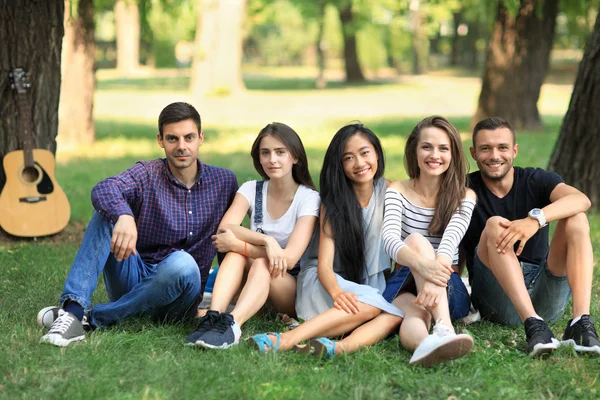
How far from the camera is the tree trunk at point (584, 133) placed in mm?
7266

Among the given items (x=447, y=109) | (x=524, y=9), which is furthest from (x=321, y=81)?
(x=524, y=9)

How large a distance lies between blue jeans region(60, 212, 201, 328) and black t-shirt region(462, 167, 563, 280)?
154 cm

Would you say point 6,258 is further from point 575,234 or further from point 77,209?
point 575,234

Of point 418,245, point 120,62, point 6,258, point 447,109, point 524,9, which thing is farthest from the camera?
point 120,62

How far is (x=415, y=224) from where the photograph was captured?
14.2 feet

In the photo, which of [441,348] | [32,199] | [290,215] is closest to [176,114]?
[290,215]

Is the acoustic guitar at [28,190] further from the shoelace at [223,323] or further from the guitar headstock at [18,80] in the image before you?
the shoelace at [223,323]

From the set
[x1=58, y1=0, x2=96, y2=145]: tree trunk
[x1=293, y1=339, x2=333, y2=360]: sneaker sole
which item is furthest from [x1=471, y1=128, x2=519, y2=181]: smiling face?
[x1=58, y1=0, x2=96, y2=145]: tree trunk

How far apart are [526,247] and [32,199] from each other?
422 cm

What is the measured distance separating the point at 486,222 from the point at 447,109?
17.2 m

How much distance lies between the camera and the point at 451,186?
14.0ft

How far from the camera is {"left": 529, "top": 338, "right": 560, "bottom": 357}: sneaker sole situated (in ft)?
12.7

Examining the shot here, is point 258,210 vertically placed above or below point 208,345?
above

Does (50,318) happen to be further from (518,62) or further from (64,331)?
(518,62)
